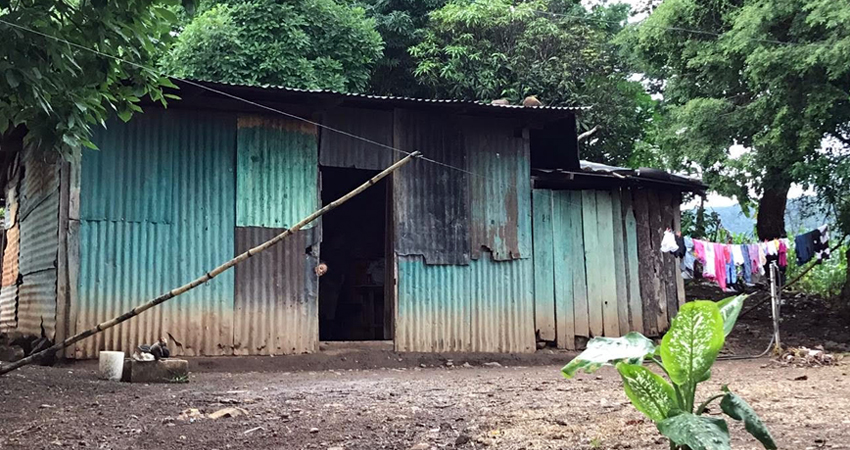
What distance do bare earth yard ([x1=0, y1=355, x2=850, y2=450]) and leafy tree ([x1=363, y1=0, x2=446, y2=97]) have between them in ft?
38.7

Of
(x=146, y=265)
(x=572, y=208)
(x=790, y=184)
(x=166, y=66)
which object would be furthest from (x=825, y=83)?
(x=166, y=66)

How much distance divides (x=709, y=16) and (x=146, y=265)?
437 inches

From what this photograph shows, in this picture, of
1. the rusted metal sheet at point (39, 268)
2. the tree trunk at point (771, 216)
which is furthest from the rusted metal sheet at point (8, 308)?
the tree trunk at point (771, 216)

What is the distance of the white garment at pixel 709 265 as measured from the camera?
39.1 feet

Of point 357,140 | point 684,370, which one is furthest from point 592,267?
Result: point 684,370

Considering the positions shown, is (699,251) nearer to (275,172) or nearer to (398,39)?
(275,172)

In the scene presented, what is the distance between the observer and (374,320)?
13547 mm

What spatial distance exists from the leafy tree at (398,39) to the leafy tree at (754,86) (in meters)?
5.65

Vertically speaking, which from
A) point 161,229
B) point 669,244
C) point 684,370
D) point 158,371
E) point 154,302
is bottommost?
point 158,371

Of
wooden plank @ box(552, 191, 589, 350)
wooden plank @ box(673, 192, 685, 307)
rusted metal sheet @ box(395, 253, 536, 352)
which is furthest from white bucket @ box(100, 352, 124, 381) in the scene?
wooden plank @ box(673, 192, 685, 307)

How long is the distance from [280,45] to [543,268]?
325 inches

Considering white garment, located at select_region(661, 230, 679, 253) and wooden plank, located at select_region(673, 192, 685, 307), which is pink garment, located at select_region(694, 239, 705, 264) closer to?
wooden plank, located at select_region(673, 192, 685, 307)

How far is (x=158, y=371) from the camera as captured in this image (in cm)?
730

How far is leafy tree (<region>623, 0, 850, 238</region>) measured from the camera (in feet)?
37.3
